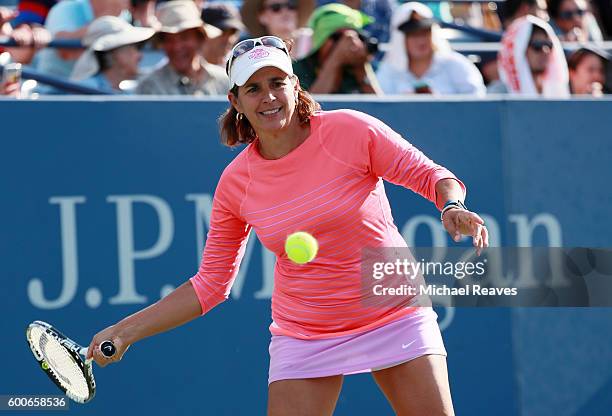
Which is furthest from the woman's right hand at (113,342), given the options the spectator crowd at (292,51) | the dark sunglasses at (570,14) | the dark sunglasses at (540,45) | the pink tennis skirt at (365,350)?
the dark sunglasses at (570,14)

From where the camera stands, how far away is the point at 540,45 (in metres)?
7.54

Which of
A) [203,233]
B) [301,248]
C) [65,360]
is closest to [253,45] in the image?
[301,248]

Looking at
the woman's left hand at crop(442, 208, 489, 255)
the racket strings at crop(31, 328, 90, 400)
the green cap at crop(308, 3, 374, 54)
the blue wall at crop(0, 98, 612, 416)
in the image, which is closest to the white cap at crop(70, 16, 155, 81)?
the green cap at crop(308, 3, 374, 54)

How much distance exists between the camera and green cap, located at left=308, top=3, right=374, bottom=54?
6.93 meters

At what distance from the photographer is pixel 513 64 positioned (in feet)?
24.9

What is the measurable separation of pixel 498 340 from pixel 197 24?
2.64 m

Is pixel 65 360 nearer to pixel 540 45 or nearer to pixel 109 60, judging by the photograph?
pixel 109 60

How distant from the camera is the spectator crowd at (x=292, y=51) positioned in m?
6.82

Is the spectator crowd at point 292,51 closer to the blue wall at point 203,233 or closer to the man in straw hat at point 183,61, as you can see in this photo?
the man in straw hat at point 183,61

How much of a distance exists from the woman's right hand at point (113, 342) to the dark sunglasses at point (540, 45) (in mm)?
4247

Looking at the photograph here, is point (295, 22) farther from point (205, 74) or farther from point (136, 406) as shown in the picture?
point (136, 406)

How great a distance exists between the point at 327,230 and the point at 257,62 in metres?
0.62

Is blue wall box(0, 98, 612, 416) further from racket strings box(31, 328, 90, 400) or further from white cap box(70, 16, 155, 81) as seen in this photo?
racket strings box(31, 328, 90, 400)

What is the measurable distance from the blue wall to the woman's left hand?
2.26 metres
